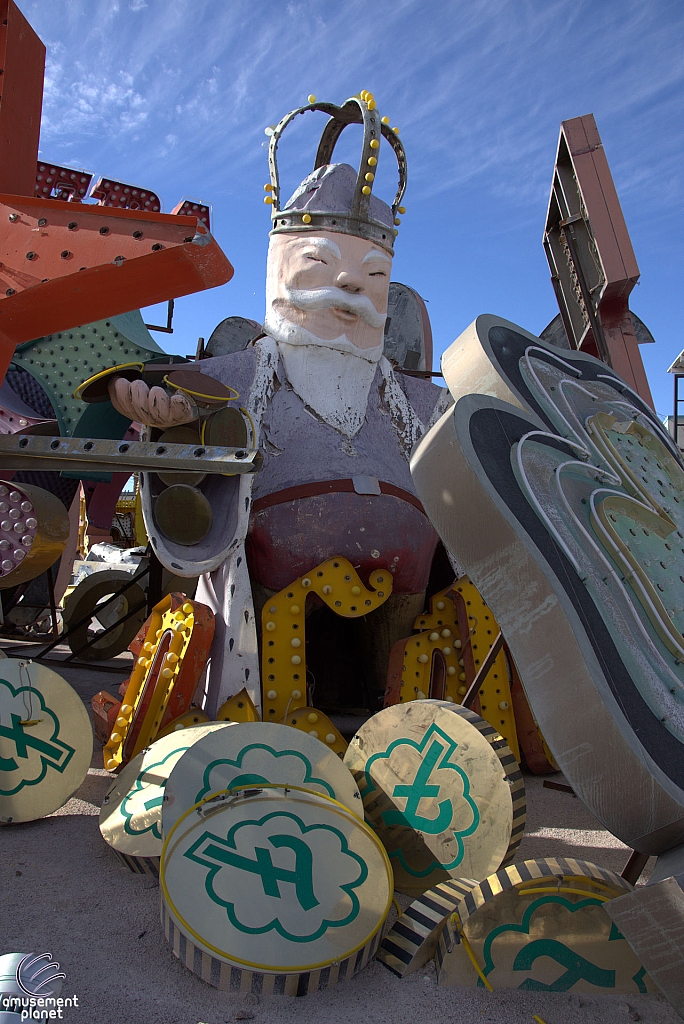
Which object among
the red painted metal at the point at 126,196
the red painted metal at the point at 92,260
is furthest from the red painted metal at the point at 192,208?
the red painted metal at the point at 92,260

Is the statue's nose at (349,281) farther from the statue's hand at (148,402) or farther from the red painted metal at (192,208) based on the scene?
the red painted metal at (192,208)

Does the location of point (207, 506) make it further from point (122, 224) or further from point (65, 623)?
point (65, 623)

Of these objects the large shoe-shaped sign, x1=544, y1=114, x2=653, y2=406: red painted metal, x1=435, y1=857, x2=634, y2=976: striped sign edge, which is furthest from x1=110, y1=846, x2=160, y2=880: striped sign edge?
x1=544, y1=114, x2=653, y2=406: red painted metal

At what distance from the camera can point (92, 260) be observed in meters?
1.96

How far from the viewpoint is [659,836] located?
4.69ft

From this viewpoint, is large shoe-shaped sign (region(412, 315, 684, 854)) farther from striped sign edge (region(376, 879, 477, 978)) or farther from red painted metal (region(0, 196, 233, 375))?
red painted metal (region(0, 196, 233, 375))

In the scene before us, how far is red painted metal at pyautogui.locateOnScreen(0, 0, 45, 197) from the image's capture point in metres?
2.40

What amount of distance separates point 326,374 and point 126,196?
5.96 metres

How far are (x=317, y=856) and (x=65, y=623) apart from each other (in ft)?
14.6

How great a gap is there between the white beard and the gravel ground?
1.86m

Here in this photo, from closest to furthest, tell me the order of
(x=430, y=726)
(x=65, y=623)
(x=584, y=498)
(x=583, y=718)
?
(x=583, y=718)
(x=584, y=498)
(x=430, y=726)
(x=65, y=623)

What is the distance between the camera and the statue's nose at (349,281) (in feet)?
10.6

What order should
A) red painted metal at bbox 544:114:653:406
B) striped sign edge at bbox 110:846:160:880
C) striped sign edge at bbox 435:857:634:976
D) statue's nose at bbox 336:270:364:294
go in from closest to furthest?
striped sign edge at bbox 435:857:634:976, striped sign edge at bbox 110:846:160:880, statue's nose at bbox 336:270:364:294, red painted metal at bbox 544:114:653:406

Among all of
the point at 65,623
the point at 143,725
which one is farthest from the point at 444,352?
the point at 65,623
